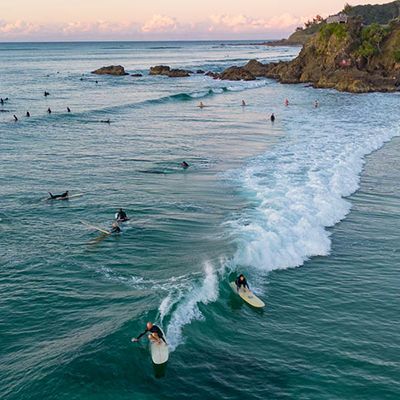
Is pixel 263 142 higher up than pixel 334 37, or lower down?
lower down

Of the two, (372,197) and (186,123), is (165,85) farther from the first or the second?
(372,197)

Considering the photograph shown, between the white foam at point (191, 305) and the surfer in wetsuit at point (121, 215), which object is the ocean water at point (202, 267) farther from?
the surfer in wetsuit at point (121, 215)

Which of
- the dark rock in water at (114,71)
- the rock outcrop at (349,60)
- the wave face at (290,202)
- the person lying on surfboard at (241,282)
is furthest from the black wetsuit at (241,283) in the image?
the dark rock in water at (114,71)

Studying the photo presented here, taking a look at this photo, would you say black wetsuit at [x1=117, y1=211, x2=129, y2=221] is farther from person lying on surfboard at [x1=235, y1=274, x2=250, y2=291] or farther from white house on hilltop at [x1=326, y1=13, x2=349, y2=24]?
white house on hilltop at [x1=326, y1=13, x2=349, y2=24]

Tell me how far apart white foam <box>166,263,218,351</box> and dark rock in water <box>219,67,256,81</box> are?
105 m

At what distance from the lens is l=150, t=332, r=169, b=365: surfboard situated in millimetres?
17047

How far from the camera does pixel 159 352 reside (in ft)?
56.5

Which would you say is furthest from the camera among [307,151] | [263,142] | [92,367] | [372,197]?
[263,142]

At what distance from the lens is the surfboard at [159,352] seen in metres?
17.0

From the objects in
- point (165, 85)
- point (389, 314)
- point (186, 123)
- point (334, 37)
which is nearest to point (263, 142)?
point (186, 123)

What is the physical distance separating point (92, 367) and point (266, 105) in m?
68.4

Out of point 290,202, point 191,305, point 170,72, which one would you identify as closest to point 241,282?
point 191,305

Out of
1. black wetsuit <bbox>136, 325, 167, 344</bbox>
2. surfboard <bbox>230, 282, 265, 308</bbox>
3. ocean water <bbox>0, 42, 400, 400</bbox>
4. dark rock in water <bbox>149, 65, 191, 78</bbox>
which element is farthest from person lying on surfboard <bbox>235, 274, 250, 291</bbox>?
dark rock in water <bbox>149, 65, 191, 78</bbox>

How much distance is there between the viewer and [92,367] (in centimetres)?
1709
